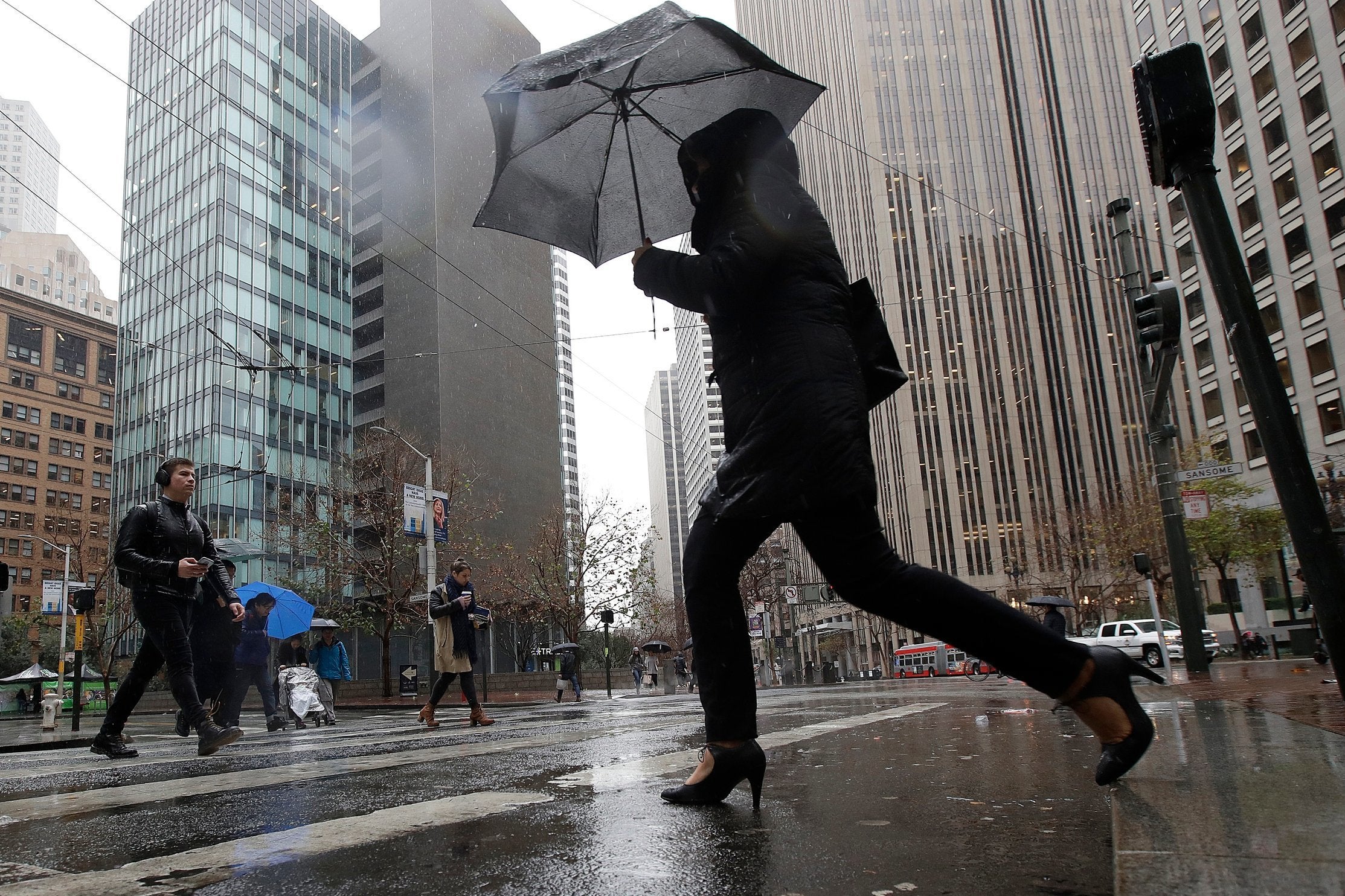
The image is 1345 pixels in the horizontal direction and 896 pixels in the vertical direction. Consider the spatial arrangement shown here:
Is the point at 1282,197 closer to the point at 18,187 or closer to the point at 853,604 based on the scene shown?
the point at 853,604

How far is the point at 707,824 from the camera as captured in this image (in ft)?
6.52

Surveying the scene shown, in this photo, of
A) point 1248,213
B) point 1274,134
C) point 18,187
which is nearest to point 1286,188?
point 1248,213

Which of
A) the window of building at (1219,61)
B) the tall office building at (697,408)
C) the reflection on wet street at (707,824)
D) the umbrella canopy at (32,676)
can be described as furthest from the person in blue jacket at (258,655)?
the tall office building at (697,408)

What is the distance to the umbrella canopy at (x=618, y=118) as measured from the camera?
3199 mm

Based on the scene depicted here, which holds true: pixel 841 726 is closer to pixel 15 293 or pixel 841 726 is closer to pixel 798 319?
pixel 798 319

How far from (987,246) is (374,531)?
7666 centimetres

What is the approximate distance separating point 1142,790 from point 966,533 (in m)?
85.3

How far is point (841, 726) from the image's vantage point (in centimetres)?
564

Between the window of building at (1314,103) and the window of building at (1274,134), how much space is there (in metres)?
1.26

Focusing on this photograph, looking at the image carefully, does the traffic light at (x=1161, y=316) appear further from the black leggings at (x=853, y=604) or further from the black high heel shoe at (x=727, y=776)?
the black high heel shoe at (x=727, y=776)

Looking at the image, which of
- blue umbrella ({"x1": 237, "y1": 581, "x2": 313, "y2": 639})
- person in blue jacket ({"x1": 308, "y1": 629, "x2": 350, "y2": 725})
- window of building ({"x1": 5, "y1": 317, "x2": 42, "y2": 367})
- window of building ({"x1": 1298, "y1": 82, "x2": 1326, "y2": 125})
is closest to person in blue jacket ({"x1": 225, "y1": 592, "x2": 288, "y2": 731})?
blue umbrella ({"x1": 237, "y1": 581, "x2": 313, "y2": 639})

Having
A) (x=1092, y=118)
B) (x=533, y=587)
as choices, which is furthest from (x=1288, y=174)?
(x=1092, y=118)

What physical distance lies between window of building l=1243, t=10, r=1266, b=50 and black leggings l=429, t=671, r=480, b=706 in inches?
2020

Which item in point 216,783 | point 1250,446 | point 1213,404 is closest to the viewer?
point 216,783
